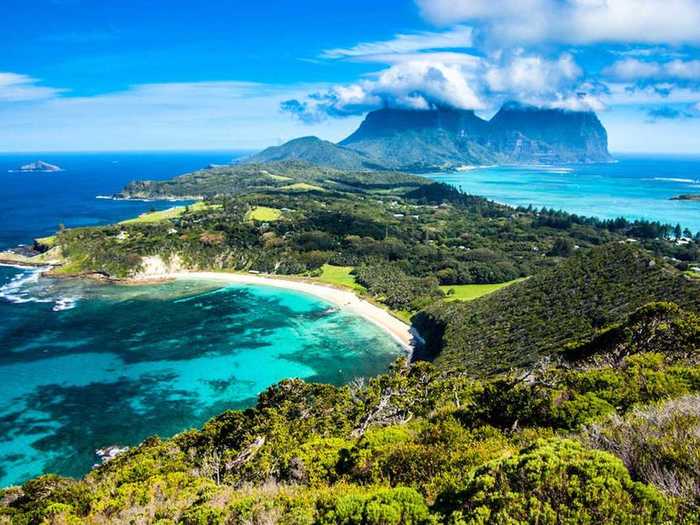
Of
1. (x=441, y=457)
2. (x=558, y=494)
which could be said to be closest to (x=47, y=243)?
(x=441, y=457)

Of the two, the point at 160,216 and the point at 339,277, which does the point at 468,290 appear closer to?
the point at 339,277

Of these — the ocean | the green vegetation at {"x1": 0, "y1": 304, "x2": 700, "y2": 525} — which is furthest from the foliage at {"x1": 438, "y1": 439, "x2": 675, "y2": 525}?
the ocean

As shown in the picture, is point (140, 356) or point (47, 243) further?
point (47, 243)

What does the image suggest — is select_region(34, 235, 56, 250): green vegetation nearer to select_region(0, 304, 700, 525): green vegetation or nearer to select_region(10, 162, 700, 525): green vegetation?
select_region(10, 162, 700, 525): green vegetation

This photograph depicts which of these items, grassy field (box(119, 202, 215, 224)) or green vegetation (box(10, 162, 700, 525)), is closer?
green vegetation (box(10, 162, 700, 525))

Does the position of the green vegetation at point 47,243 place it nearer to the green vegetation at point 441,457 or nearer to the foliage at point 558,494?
the green vegetation at point 441,457

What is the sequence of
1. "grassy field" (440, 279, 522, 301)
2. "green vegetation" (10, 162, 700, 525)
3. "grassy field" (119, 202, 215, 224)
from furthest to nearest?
"grassy field" (119, 202, 215, 224) → "grassy field" (440, 279, 522, 301) → "green vegetation" (10, 162, 700, 525)

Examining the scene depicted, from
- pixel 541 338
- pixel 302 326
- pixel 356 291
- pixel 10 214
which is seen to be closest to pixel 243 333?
pixel 302 326
